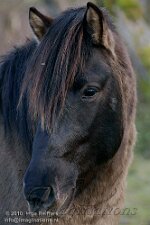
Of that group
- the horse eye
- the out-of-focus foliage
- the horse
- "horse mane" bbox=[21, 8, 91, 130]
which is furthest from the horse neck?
the out-of-focus foliage

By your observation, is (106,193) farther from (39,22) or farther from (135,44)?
(135,44)

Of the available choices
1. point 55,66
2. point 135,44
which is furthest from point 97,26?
point 135,44

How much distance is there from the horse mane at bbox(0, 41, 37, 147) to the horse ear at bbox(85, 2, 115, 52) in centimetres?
58

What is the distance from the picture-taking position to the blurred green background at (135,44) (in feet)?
27.0

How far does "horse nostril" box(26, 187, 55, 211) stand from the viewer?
379 centimetres

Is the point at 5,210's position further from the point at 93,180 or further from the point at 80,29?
the point at 80,29

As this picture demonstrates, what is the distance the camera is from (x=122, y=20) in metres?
11.5

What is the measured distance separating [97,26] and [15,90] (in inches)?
31.5

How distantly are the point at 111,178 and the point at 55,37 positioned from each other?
3.59 feet

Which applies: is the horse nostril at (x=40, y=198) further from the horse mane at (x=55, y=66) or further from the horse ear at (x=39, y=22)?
the horse ear at (x=39, y=22)

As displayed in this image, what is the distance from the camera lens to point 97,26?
13.8 feet

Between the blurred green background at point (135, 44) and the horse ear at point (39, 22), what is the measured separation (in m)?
3.33

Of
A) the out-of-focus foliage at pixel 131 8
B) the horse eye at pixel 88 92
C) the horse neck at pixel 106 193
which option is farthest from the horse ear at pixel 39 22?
the out-of-focus foliage at pixel 131 8

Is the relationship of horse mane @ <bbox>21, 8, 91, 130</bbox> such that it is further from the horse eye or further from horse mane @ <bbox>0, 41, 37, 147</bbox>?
horse mane @ <bbox>0, 41, 37, 147</bbox>
